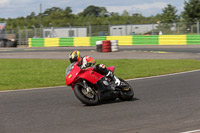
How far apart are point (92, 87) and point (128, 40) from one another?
2531 cm

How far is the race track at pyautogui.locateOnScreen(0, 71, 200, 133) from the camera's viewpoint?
5.40m

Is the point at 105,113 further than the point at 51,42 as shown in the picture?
No

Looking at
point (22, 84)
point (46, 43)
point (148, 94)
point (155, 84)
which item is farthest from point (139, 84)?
point (46, 43)

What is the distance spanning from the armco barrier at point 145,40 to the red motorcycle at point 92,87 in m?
23.4

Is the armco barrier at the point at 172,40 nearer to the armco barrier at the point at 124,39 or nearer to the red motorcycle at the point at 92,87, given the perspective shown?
the armco barrier at the point at 124,39

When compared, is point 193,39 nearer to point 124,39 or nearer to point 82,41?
point 124,39

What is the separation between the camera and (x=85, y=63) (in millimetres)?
7250

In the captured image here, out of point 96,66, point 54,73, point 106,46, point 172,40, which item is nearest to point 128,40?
Answer: point 172,40

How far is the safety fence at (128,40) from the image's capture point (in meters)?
29.6

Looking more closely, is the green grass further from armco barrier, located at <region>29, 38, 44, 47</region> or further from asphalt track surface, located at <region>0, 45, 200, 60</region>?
armco barrier, located at <region>29, 38, 44, 47</region>

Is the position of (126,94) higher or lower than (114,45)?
lower

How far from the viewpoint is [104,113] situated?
652 cm

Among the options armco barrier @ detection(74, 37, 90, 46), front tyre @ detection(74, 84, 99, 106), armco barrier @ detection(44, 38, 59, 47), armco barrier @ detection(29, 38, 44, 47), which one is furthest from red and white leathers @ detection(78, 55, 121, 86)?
armco barrier @ detection(29, 38, 44, 47)

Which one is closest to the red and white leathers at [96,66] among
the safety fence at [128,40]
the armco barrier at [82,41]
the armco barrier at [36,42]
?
the safety fence at [128,40]
